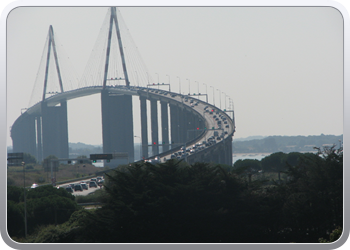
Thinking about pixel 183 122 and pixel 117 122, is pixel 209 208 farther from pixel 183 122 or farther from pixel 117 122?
pixel 117 122

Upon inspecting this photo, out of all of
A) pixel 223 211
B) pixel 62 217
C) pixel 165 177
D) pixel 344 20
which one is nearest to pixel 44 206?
pixel 62 217

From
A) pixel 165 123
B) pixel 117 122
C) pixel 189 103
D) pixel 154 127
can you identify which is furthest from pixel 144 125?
pixel 117 122

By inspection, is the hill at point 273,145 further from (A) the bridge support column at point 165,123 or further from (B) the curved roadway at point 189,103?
(A) the bridge support column at point 165,123

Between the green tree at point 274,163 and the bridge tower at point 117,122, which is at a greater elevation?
the bridge tower at point 117,122

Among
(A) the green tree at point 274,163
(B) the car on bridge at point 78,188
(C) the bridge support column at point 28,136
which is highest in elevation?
(C) the bridge support column at point 28,136

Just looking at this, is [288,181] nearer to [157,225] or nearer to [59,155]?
[157,225]

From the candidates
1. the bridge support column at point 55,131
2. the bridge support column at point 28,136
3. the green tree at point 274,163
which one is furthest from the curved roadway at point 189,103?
the green tree at point 274,163
